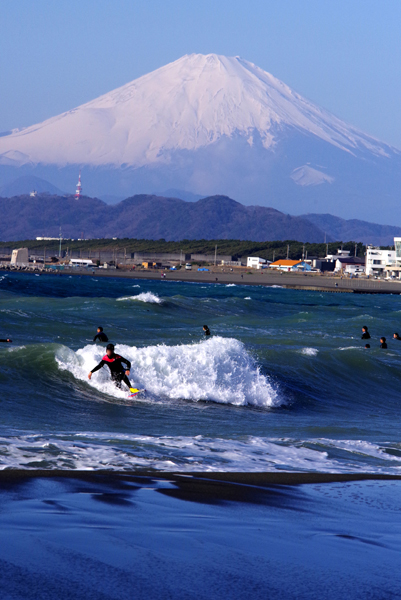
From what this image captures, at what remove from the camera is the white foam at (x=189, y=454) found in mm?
9016

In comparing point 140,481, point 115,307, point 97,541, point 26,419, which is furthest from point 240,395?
point 115,307

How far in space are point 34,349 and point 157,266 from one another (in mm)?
176348

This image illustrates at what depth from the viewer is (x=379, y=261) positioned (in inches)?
6718

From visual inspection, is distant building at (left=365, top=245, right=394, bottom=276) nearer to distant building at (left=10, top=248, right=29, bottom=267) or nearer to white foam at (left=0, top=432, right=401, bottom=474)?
distant building at (left=10, top=248, right=29, bottom=267)

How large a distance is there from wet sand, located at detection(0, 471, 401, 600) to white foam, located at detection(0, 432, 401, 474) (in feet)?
2.46

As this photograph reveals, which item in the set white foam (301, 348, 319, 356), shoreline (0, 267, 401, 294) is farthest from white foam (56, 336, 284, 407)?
shoreline (0, 267, 401, 294)

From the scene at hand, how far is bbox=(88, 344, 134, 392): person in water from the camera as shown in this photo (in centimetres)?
1553

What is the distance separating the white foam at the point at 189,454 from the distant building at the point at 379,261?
16227 cm

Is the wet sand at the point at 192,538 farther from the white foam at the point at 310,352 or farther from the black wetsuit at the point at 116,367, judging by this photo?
the white foam at the point at 310,352

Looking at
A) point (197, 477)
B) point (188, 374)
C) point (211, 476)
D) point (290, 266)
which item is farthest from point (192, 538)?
point (290, 266)

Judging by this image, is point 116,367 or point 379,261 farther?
point 379,261

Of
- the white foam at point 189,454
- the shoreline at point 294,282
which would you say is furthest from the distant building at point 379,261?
the white foam at point 189,454

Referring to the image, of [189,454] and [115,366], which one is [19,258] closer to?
[115,366]

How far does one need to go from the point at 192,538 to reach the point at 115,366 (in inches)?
393
